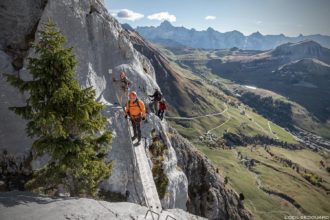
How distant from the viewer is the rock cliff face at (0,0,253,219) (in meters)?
25.3

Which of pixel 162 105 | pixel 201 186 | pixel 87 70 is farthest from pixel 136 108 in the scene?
pixel 201 186

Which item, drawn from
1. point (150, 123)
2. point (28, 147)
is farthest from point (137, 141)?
point (28, 147)

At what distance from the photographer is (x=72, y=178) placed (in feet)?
69.8

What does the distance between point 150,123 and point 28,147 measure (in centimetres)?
1609

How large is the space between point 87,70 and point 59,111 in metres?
14.2

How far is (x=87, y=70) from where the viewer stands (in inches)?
1238

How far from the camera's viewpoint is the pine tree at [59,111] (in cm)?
1706

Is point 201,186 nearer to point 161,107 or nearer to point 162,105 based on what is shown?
point 161,107

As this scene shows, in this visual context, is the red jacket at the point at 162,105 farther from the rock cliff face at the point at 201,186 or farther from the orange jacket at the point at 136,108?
the rock cliff face at the point at 201,186

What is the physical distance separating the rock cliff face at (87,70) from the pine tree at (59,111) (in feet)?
20.7

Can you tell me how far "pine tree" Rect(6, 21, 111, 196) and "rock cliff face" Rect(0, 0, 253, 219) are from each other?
20.7 ft

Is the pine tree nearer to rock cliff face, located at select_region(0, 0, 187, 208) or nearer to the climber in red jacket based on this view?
rock cliff face, located at select_region(0, 0, 187, 208)

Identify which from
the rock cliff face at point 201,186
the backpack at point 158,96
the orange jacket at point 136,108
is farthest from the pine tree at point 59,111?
the rock cliff face at point 201,186

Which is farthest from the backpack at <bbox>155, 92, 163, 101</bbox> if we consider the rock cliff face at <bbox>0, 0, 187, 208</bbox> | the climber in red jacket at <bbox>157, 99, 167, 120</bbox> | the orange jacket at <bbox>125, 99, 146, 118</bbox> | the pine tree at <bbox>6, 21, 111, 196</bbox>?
the pine tree at <bbox>6, 21, 111, 196</bbox>
